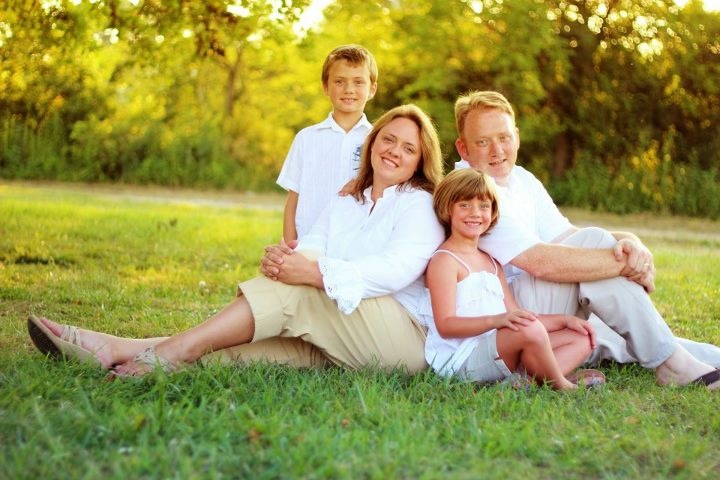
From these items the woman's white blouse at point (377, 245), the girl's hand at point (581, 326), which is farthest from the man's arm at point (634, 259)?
the woman's white blouse at point (377, 245)

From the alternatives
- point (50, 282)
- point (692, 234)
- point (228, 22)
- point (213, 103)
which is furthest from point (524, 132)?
point (50, 282)

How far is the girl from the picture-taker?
387 cm

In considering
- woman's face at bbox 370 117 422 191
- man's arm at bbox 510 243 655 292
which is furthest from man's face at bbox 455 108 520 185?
man's arm at bbox 510 243 655 292

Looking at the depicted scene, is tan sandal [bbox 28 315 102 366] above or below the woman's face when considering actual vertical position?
below

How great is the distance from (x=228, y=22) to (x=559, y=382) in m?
4.60

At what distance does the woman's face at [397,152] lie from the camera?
13.9 ft

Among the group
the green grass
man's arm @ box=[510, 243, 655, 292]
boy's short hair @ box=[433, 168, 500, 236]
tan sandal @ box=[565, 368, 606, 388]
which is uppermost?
boy's short hair @ box=[433, 168, 500, 236]

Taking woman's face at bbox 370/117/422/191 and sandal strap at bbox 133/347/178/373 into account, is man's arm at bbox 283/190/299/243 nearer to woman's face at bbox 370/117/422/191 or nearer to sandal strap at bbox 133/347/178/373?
woman's face at bbox 370/117/422/191

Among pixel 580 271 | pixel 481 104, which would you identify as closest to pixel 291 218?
pixel 481 104

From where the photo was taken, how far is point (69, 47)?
721cm

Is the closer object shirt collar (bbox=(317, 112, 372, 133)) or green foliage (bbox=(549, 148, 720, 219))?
shirt collar (bbox=(317, 112, 372, 133))

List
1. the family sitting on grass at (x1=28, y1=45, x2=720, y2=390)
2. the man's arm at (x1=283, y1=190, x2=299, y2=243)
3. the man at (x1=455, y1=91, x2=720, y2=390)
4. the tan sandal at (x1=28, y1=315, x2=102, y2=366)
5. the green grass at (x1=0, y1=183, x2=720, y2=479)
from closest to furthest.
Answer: the green grass at (x1=0, y1=183, x2=720, y2=479)
the family sitting on grass at (x1=28, y1=45, x2=720, y2=390)
the tan sandal at (x1=28, y1=315, x2=102, y2=366)
the man at (x1=455, y1=91, x2=720, y2=390)
the man's arm at (x1=283, y1=190, x2=299, y2=243)

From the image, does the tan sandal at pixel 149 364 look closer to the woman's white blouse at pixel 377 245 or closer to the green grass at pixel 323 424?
the green grass at pixel 323 424

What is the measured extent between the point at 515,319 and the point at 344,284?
69cm
